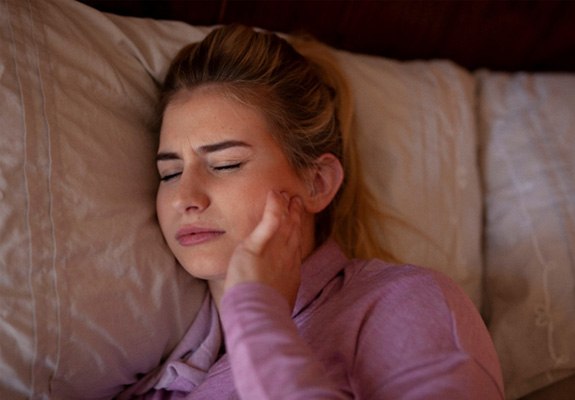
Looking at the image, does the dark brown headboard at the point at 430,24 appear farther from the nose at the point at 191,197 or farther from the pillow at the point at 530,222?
the nose at the point at 191,197

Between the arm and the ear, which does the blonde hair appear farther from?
the arm

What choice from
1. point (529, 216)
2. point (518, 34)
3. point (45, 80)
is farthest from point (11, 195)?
point (518, 34)

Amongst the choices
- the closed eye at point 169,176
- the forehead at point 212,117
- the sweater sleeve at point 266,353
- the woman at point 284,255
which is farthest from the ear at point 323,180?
the sweater sleeve at point 266,353

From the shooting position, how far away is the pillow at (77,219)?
0.92 meters

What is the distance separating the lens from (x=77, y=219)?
0.98 meters

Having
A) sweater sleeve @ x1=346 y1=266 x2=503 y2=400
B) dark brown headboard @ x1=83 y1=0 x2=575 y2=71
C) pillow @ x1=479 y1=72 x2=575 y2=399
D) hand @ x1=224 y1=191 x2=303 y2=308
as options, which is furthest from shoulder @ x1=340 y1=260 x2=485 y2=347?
dark brown headboard @ x1=83 y1=0 x2=575 y2=71

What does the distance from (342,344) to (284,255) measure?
16cm

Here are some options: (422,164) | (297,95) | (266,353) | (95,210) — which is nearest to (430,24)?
(422,164)

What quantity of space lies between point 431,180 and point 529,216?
22 centimetres

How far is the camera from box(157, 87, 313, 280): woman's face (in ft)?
3.24

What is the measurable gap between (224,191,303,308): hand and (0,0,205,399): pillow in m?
0.27

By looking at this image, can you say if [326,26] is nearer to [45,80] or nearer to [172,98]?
[172,98]

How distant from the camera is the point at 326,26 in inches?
58.3

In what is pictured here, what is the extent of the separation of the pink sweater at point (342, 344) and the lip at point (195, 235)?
18 cm
